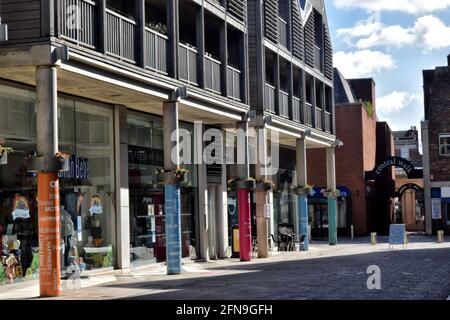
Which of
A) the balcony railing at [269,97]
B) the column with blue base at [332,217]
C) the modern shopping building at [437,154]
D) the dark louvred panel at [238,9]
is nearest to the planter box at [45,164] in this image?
the dark louvred panel at [238,9]

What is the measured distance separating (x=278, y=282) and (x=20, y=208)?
19.4 ft

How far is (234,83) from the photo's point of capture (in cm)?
2606

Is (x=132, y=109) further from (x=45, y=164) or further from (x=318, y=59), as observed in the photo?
(x=318, y=59)

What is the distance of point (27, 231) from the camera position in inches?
696

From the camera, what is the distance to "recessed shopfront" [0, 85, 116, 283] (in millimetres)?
17125

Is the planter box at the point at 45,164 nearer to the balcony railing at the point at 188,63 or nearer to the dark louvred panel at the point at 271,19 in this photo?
the balcony railing at the point at 188,63

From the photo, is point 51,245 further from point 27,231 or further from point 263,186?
point 263,186

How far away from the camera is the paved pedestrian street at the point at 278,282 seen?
14.9 m

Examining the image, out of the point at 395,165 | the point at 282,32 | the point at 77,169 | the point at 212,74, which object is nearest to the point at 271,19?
the point at 282,32

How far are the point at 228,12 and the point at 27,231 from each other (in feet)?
36.5

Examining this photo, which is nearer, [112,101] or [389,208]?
[112,101]

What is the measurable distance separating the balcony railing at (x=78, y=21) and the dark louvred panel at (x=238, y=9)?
898cm

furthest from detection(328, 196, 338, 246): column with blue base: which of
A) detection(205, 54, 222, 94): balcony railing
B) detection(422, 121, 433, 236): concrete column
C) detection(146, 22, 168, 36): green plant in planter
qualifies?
detection(146, 22, 168, 36): green plant in planter
